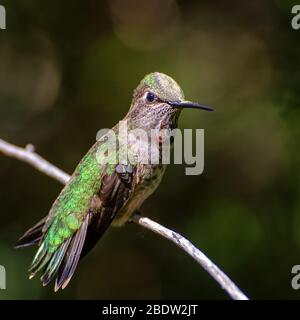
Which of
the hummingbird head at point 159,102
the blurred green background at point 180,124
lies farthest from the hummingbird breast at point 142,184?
the blurred green background at point 180,124

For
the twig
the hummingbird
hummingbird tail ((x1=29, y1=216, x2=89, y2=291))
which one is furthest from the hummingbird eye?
hummingbird tail ((x1=29, y1=216, x2=89, y2=291))

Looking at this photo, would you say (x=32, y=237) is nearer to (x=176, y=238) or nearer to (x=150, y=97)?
(x=150, y=97)

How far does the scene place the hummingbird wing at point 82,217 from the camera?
3.49 m

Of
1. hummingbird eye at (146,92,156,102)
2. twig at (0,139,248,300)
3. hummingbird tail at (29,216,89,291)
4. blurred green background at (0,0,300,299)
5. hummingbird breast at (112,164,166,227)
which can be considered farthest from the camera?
blurred green background at (0,0,300,299)

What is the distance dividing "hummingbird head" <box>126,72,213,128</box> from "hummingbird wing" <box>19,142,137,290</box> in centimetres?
37

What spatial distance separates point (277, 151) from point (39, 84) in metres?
2.08

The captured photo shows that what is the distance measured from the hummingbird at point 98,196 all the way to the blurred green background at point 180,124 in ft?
2.96

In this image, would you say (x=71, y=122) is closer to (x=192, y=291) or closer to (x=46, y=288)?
(x=46, y=288)

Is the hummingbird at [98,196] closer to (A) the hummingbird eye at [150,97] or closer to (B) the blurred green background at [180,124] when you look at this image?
(A) the hummingbird eye at [150,97]

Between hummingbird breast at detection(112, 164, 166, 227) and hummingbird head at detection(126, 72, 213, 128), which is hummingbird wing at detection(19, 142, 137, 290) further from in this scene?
hummingbird head at detection(126, 72, 213, 128)

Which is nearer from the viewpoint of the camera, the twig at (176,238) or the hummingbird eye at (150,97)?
the twig at (176,238)

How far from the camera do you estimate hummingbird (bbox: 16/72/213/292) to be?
3506 mm

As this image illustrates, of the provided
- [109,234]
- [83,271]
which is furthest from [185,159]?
[83,271]

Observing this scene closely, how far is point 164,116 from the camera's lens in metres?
3.74
